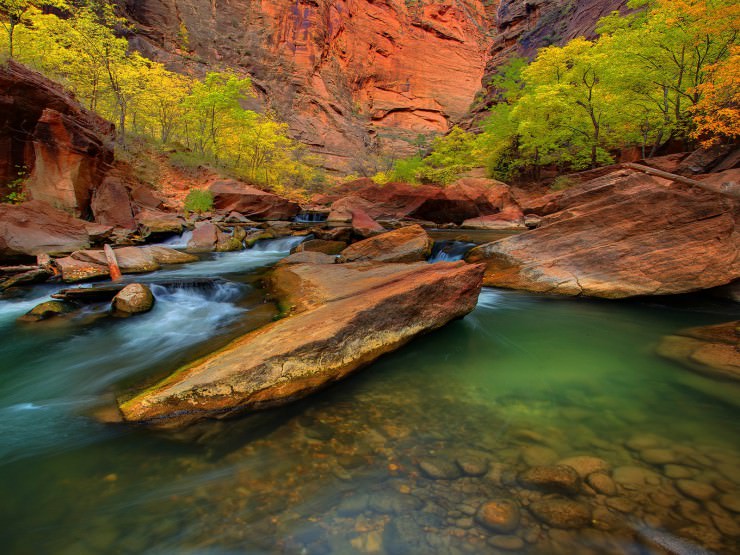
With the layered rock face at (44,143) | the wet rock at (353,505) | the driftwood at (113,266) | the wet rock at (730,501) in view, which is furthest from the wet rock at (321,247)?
the wet rock at (730,501)

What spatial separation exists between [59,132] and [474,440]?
1572 cm

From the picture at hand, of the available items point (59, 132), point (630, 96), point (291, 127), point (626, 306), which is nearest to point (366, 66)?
point (291, 127)

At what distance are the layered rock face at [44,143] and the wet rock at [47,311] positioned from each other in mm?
7602

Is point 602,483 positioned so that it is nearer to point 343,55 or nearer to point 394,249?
point 394,249

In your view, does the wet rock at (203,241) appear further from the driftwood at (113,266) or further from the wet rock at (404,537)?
the wet rock at (404,537)

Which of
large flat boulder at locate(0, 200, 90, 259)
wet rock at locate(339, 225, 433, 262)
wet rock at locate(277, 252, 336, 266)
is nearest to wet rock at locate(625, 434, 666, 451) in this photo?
wet rock at locate(339, 225, 433, 262)

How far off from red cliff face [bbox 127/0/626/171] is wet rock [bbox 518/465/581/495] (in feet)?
149

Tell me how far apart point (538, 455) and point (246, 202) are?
2041cm

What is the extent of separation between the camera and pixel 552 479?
2375mm

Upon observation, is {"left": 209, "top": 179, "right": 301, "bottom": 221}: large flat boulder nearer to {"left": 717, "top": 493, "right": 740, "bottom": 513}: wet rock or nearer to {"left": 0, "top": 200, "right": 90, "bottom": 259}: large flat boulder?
{"left": 0, "top": 200, "right": 90, "bottom": 259}: large flat boulder

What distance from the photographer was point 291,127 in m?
52.9

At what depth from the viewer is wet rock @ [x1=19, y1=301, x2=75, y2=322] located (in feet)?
19.8

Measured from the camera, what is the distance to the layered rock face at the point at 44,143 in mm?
10953

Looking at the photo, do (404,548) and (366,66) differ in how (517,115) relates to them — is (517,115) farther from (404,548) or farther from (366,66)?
(366,66)
